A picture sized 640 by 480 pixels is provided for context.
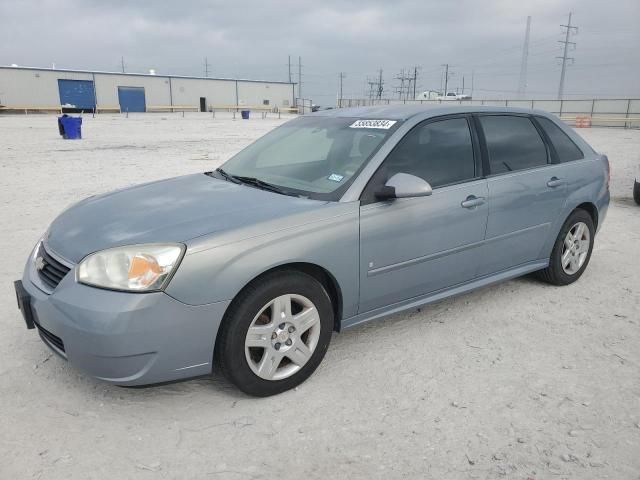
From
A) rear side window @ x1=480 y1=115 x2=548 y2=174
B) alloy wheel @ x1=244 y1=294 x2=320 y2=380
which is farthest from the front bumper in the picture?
rear side window @ x1=480 y1=115 x2=548 y2=174

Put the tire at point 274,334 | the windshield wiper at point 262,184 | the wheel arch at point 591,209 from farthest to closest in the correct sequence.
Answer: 1. the wheel arch at point 591,209
2. the windshield wiper at point 262,184
3. the tire at point 274,334

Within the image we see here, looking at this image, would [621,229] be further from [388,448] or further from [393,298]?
[388,448]

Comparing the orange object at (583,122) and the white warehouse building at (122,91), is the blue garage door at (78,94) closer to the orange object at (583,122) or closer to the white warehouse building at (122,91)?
the white warehouse building at (122,91)

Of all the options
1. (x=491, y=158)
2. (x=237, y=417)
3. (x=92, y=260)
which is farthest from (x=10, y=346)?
(x=491, y=158)

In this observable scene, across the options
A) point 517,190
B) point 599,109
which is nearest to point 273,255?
point 517,190

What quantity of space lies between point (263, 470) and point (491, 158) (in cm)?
275

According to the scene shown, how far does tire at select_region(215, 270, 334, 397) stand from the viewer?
2.70 m

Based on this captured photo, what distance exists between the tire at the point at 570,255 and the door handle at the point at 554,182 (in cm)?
38

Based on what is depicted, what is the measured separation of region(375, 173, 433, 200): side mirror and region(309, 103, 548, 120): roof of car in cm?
64

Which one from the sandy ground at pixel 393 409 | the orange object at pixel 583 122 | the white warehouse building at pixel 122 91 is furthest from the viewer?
the white warehouse building at pixel 122 91

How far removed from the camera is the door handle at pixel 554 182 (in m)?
4.23

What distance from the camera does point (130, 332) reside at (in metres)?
2.46

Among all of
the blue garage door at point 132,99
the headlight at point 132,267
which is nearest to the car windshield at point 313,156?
the headlight at point 132,267

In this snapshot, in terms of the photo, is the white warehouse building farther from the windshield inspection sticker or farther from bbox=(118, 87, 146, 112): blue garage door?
the windshield inspection sticker
